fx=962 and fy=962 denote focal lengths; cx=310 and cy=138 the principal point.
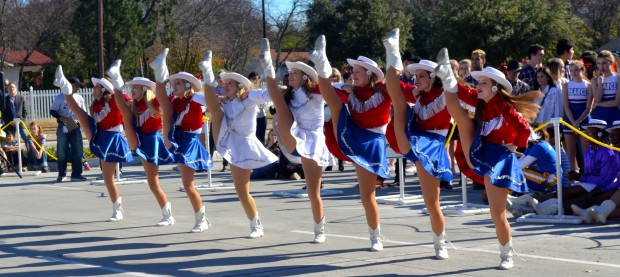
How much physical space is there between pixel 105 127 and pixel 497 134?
5509 millimetres

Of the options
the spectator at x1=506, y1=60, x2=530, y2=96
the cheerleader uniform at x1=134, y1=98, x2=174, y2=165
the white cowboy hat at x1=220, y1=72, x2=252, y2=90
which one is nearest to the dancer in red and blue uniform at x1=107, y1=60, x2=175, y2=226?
the cheerleader uniform at x1=134, y1=98, x2=174, y2=165

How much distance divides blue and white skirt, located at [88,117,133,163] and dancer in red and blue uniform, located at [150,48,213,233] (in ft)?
4.03

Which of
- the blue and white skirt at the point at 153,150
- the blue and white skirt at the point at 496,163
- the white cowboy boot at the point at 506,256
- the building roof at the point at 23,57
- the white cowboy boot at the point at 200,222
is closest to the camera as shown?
the blue and white skirt at the point at 496,163

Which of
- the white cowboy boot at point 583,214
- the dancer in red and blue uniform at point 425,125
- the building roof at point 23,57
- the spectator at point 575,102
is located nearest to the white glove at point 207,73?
the dancer in red and blue uniform at point 425,125

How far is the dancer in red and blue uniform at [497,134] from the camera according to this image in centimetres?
761

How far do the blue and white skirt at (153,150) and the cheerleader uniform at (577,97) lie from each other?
5599mm

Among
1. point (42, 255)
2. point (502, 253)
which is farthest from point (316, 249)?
point (42, 255)

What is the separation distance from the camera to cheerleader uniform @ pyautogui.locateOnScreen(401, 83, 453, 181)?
8086 millimetres

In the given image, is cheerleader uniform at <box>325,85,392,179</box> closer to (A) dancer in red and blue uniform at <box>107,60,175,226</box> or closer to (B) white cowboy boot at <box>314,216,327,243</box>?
(B) white cowboy boot at <box>314,216,327,243</box>

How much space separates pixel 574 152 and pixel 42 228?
700 centimetres

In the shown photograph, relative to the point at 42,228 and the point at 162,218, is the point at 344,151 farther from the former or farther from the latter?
the point at 42,228

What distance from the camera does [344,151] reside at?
865 centimetres

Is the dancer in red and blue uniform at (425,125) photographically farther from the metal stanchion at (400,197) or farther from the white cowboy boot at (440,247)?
the metal stanchion at (400,197)

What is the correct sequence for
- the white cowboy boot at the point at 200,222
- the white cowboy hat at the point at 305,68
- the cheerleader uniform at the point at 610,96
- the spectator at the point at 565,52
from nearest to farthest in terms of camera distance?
the white cowboy hat at the point at 305,68 < the white cowboy boot at the point at 200,222 < the cheerleader uniform at the point at 610,96 < the spectator at the point at 565,52
